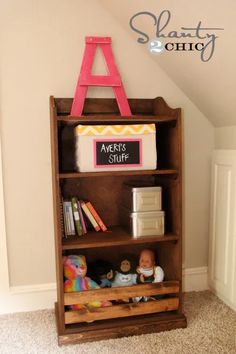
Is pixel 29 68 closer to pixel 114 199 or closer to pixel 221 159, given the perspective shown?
pixel 114 199

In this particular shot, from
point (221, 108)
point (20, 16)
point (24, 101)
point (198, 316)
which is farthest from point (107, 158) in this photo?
point (198, 316)

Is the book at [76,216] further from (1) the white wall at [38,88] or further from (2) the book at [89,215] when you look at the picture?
(1) the white wall at [38,88]

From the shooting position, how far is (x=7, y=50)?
1762mm

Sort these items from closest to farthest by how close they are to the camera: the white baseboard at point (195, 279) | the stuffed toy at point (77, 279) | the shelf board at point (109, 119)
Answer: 1. the shelf board at point (109, 119)
2. the stuffed toy at point (77, 279)
3. the white baseboard at point (195, 279)

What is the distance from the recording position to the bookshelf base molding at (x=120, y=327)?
1642 millimetres

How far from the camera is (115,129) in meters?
1.63

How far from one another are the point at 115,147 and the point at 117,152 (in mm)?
27

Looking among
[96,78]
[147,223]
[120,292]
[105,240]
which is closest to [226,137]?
[147,223]

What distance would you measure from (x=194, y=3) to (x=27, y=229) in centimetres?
141

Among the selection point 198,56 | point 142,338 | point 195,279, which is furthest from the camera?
point 195,279

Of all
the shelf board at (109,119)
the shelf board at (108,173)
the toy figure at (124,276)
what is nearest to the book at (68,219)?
the shelf board at (108,173)

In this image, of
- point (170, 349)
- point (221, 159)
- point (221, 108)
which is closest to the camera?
point (170, 349)

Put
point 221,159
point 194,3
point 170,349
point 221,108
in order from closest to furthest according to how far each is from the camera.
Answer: point 194,3 → point 170,349 → point 221,108 → point 221,159

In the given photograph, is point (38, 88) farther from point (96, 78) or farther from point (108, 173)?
point (108, 173)
